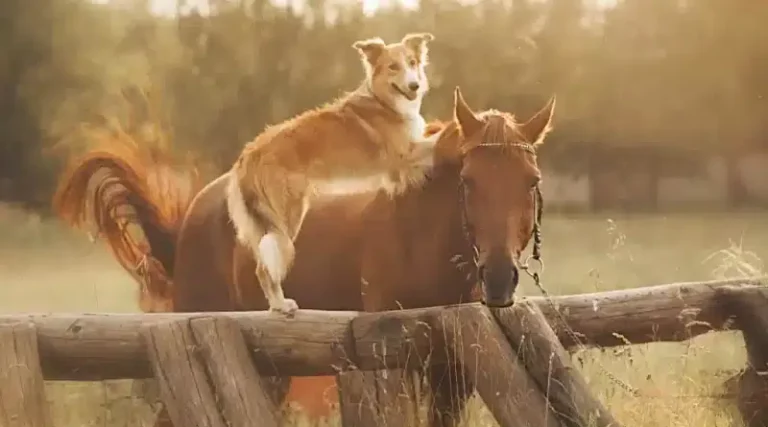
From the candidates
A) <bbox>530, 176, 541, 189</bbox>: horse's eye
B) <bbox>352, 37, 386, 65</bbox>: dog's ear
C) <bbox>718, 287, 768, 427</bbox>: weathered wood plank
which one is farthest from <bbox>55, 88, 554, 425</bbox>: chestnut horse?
<bbox>718, 287, 768, 427</bbox>: weathered wood plank

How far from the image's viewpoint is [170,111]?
215 cm

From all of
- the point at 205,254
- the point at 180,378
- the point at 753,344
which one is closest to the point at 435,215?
the point at 205,254

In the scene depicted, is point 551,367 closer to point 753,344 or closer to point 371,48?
point 753,344

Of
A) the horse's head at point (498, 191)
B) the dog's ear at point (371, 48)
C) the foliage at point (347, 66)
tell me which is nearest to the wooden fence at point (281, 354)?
the horse's head at point (498, 191)

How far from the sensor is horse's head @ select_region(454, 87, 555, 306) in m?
2.00

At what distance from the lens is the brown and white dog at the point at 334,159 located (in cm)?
210

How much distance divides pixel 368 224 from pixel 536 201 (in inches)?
17.4

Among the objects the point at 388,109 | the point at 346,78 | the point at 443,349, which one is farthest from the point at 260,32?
the point at 443,349

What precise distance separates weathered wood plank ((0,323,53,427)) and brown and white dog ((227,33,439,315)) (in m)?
0.58

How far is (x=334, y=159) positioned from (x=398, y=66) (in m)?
0.29

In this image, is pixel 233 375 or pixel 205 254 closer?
pixel 233 375

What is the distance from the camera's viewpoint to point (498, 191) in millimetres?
2018

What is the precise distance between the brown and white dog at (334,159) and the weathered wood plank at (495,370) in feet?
1.29

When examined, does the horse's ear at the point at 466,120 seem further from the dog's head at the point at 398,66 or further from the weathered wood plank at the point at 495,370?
the weathered wood plank at the point at 495,370
